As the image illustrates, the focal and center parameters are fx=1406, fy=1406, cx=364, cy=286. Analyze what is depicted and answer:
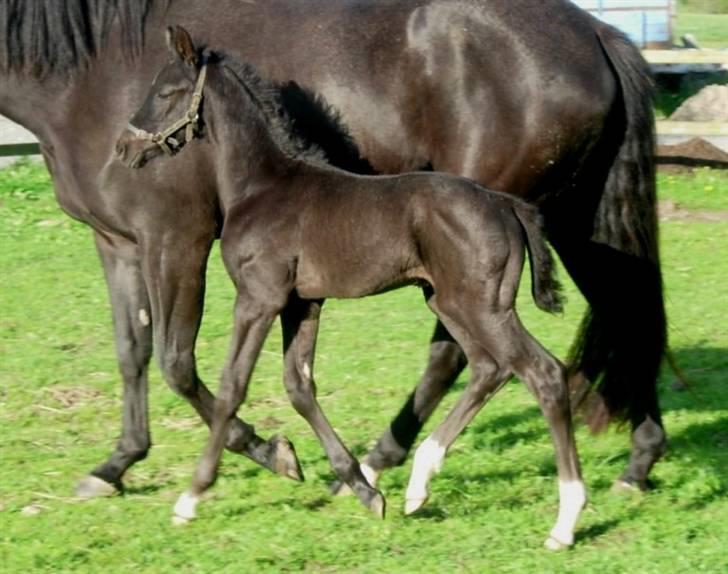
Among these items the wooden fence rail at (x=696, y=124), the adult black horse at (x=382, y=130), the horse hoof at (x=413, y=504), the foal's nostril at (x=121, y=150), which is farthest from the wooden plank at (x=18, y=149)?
the horse hoof at (x=413, y=504)

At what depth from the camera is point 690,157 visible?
12.9 metres

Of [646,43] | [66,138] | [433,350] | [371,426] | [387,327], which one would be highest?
[66,138]

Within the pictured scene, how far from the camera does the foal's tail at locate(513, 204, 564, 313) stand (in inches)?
182

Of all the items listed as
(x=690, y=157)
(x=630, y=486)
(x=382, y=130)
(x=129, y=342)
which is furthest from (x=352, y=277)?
(x=690, y=157)

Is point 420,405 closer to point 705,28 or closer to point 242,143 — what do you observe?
point 242,143

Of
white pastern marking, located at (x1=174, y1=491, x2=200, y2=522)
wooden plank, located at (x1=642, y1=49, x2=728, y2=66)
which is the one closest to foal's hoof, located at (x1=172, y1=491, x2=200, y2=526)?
white pastern marking, located at (x1=174, y1=491, x2=200, y2=522)

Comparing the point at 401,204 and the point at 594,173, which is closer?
the point at 401,204

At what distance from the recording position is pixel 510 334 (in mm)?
4629

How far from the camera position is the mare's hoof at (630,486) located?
5458mm

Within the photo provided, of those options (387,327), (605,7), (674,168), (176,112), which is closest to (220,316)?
(387,327)

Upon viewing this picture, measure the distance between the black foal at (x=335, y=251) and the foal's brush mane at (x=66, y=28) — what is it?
506 mm

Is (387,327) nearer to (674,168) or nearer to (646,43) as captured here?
(674,168)

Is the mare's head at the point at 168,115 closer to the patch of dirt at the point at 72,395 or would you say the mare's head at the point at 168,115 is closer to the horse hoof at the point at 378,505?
the horse hoof at the point at 378,505

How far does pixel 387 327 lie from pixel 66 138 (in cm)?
318
